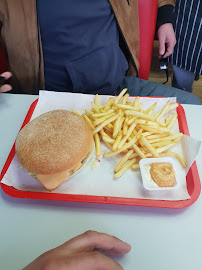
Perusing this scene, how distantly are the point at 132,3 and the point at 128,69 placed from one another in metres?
0.49

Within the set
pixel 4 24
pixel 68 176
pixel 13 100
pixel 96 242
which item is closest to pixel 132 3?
pixel 4 24

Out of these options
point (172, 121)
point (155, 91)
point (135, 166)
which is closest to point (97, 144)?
point (135, 166)

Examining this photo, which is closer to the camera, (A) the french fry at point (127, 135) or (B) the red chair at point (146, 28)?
(A) the french fry at point (127, 135)

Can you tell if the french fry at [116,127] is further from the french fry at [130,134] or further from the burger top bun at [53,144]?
the burger top bun at [53,144]

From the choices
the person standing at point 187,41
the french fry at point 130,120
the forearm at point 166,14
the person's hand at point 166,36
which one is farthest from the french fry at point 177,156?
the person standing at point 187,41

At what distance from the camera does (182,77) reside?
275cm

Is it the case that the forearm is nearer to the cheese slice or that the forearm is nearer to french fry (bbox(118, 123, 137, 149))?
french fry (bbox(118, 123, 137, 149))

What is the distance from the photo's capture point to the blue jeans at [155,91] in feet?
5.88

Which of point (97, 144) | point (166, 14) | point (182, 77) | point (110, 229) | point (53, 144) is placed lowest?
point (182, 77)

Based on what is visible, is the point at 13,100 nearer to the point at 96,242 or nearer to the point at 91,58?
the point at 91,58

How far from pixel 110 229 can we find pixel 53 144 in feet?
1.39

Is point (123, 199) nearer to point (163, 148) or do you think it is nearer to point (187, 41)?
point (163, 148)

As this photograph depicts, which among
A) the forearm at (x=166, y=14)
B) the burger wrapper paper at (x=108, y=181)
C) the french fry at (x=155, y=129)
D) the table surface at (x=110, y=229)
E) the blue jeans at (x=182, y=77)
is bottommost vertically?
the blue jeans at (x=182, y=77)

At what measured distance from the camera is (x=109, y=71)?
1.83m
